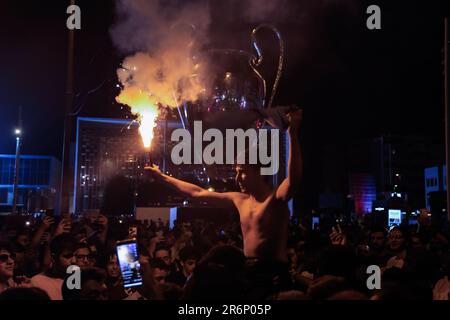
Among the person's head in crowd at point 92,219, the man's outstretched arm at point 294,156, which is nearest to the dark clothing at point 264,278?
the man's outstretched arm at point 294,156

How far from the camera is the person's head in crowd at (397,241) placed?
8.09 m

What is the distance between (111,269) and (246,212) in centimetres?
274

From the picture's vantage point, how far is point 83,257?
6.57 meters

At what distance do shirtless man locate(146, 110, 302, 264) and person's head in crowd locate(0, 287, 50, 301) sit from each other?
1.94 metres

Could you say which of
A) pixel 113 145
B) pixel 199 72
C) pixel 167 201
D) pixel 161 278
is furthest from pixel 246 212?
pixel 113 145

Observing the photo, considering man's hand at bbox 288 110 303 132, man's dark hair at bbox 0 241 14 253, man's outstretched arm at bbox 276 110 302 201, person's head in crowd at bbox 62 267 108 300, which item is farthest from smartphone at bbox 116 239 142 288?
man's dark hair at bbox 0 241 14 253

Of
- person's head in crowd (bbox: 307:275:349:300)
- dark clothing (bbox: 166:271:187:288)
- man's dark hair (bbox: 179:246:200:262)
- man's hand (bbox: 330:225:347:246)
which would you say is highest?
man's hand (bbox: 330:225:347:246)

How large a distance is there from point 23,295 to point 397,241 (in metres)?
6.54

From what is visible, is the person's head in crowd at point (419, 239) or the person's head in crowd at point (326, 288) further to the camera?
the person's head in crowd at point (419, 239)

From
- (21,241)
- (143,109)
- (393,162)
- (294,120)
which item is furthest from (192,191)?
(393,162)

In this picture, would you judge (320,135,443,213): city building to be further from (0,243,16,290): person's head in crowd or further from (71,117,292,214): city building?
(0,243,16,290): person's head in crowd

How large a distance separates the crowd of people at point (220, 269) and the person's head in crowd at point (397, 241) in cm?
2

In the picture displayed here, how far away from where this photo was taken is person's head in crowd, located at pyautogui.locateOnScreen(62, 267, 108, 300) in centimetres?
449

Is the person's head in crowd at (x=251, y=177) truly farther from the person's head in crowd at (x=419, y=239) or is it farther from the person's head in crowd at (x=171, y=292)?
the person's head in crowd at (x=419, y=239)
